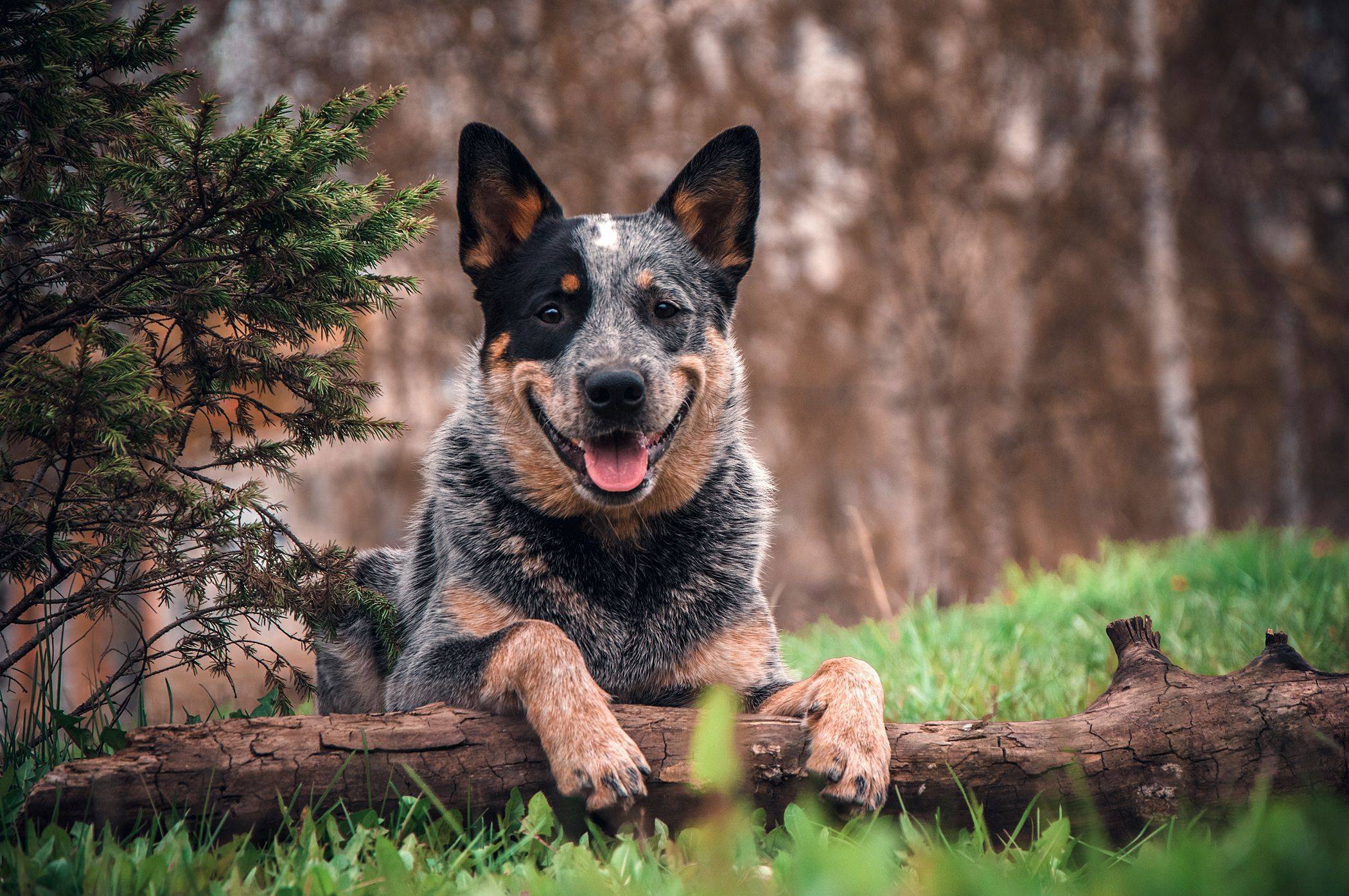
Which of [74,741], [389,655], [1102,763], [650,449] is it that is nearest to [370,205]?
[650,449]

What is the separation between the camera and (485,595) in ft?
9.45

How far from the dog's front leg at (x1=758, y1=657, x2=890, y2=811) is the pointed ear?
1.86 meters

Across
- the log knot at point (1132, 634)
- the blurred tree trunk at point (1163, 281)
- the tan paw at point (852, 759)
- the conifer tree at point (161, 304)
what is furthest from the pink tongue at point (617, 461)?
the blurred tree trunk at point (1163, 281)

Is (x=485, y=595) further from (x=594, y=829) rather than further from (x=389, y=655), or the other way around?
(x=594, y=829)

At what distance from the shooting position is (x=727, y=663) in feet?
9.51

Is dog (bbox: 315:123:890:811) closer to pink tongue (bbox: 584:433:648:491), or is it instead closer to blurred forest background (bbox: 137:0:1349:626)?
pink tongue (bbox: 584:433:648:491)

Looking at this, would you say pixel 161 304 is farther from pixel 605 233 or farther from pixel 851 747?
pixel 851 747

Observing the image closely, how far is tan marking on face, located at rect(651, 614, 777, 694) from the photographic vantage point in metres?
2.87

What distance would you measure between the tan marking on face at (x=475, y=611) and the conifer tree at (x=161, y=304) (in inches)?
12.4

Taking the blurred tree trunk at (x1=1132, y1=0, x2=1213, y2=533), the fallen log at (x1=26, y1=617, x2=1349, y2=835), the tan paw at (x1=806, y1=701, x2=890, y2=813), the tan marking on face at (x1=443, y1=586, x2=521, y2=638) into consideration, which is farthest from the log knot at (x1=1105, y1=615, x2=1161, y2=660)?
the blurred tree trunk at (x1=1132, y1=0, x2=1213, y2=533)

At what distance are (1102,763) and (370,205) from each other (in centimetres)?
257

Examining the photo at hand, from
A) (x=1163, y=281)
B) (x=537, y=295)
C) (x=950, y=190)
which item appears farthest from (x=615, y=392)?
(x=1163, y=281)

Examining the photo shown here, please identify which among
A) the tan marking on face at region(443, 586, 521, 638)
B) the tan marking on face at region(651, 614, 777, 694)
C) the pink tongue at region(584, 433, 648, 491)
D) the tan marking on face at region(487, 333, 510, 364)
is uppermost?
the tan marking on face at region(487, 333, 510, 364)

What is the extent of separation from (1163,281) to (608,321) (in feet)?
28.8
